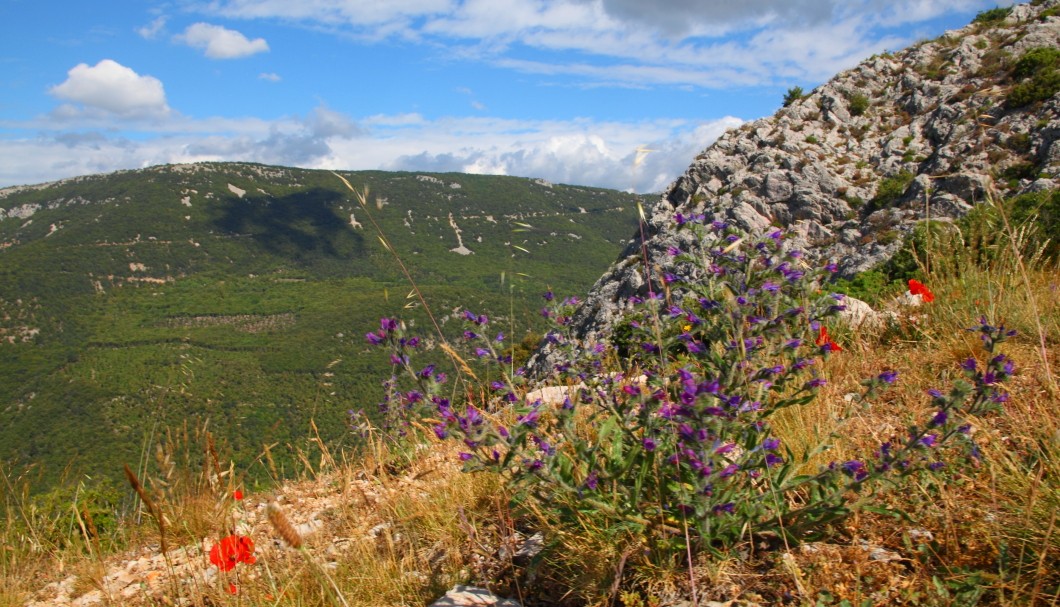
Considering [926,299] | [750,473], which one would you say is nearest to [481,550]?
[750,473]

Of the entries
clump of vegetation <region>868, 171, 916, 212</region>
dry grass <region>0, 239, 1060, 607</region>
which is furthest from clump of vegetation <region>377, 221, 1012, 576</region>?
clump of vegetation <region>868, 171, 916, 212</region>

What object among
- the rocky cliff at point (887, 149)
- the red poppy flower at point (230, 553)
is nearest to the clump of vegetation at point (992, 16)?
the rocky cliff at point (887, 149)

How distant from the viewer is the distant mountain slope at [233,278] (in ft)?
189

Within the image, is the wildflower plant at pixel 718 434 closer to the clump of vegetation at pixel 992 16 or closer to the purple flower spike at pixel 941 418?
the purple flower spike at pixel 941 418

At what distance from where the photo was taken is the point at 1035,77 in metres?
18.5

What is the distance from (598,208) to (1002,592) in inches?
5840

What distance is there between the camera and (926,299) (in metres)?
4.10

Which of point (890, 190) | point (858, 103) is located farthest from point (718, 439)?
point (858, 103)

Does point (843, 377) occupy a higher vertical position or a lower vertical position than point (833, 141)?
lower

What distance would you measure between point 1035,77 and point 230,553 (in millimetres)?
25043

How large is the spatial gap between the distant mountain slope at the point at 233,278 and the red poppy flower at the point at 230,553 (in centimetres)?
3693

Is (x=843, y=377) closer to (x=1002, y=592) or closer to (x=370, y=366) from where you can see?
(x=1002, y=592)

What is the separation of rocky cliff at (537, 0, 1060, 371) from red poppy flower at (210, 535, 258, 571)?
13098mm

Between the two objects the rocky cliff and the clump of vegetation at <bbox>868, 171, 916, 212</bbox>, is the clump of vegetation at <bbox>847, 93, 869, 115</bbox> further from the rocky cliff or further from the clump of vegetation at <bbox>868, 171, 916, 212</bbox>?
the clump of vegetation at <bbox>868, 171, 916, 212</bbox>
